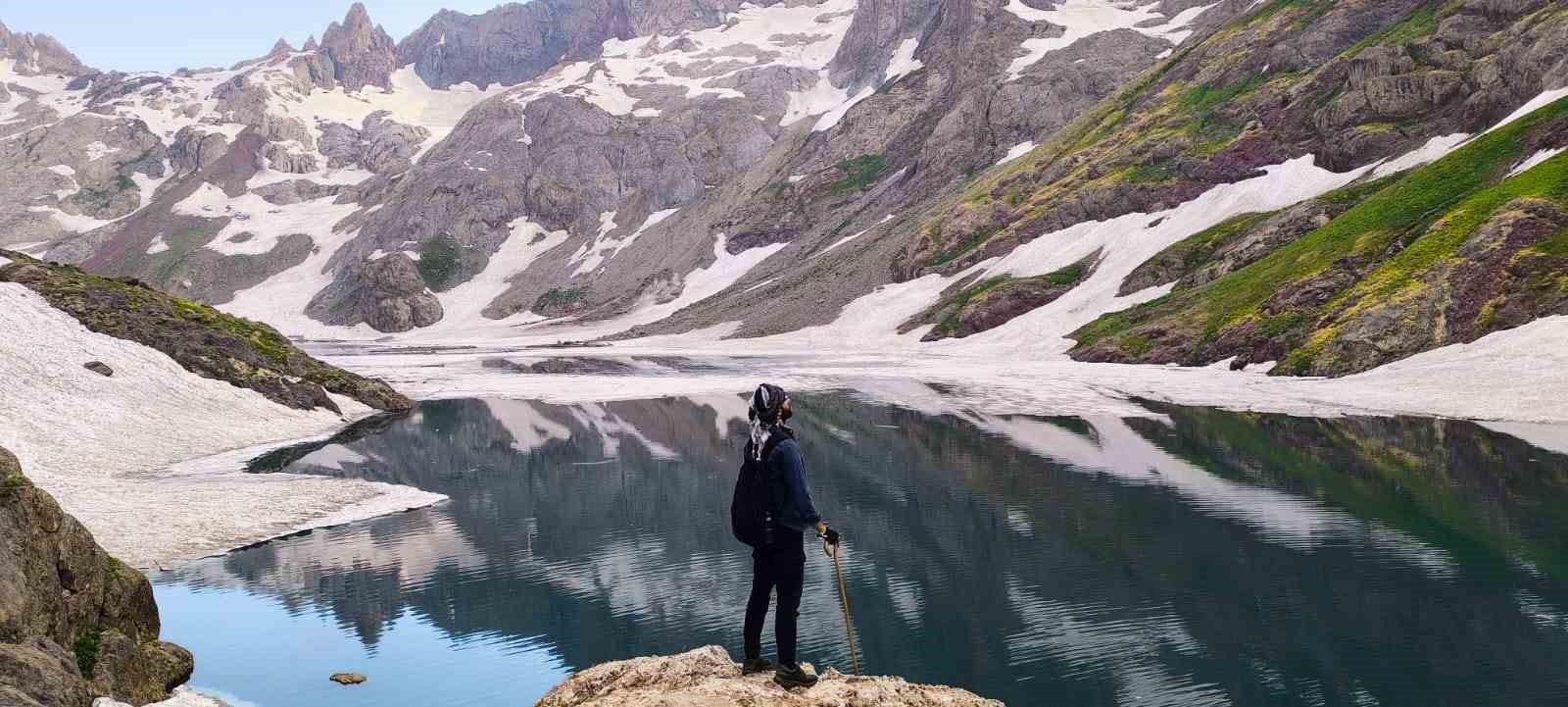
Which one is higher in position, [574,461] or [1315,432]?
[574,461]

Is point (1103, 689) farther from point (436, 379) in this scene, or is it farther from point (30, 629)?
point (436, 379)

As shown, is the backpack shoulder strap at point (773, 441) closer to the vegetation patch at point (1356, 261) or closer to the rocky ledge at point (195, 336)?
the rocky ledge at point (195, 336)

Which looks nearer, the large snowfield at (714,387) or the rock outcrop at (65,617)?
the rock outcrop at (65,617)

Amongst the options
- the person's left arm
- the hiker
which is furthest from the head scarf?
the person's left arm

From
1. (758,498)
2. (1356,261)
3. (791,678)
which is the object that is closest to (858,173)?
(1356,261)

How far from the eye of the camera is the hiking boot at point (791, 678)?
11523 mm

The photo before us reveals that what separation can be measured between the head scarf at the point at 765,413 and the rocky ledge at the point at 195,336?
4782 cm

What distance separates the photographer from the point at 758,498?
40.6 feet

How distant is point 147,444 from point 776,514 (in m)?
36.3

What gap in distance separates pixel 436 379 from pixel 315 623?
2819 inches

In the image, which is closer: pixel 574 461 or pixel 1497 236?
pixel 574 461

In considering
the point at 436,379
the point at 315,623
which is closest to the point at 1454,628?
the point at 315,623

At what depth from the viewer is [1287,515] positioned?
2722cm

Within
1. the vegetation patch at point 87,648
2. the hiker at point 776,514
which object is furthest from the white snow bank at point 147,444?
the hiker at point 776,514
